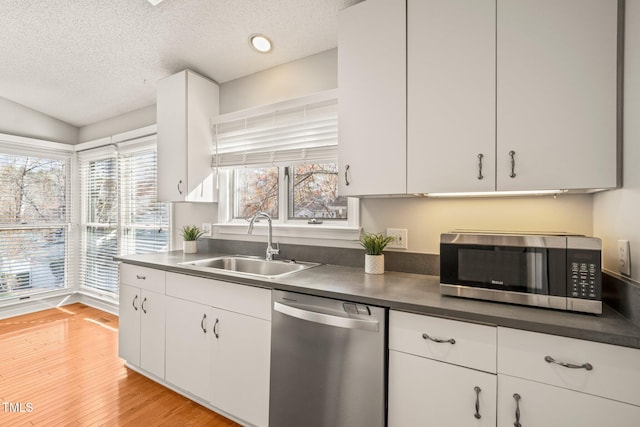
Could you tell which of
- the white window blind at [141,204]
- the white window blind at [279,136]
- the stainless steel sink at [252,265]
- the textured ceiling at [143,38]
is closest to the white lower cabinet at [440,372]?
the stainless steel sink at [252,265]

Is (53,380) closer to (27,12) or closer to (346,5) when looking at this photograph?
(27,12)

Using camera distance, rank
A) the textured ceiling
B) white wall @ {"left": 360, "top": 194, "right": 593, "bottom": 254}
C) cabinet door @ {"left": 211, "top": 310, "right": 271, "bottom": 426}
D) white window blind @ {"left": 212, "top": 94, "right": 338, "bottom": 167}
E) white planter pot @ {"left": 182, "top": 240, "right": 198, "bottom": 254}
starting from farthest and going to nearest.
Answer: white planter pot @ {"left": 182, "top": 240, "right": 198, "bottom": 254} → white window blind @ {"left": 212, "top": 94, "right": 338, "bottom": 167} → the textured ceiling → cabinet door @ {"left": 211, "top": 310, "right": 271, "bottom": 426} → white wall @ {"left": 360, "top": 194, "right": 593, "bottom": 254}

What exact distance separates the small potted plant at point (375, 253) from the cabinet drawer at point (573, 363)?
79 cm

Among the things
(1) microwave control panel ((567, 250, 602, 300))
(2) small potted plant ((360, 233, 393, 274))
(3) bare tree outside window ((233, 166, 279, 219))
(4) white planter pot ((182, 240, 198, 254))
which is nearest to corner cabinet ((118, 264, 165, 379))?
(4) white planter pot ((182, 240, 198, 254))

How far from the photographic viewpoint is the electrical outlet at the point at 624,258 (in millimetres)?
1119

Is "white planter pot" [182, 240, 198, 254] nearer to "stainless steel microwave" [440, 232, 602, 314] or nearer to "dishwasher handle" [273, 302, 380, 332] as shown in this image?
"dishwasher handle" [273, 302, 380, 332]

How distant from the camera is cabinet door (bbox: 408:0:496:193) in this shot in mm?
1404

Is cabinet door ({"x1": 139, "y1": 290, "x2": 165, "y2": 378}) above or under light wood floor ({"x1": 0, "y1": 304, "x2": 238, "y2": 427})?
above

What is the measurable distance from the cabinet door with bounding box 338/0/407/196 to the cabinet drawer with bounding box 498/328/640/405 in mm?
830

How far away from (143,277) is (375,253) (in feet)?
5.68

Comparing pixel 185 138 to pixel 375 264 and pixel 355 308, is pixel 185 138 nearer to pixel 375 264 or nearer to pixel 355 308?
pixel 375 264

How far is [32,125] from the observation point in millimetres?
3844

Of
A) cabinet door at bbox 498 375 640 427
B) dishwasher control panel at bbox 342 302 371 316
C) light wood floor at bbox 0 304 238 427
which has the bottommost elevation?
light wood floor at bbox 0 304 238 427

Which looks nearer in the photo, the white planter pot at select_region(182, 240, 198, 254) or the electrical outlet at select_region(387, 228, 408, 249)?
the electrical outlet at select_region(387, 228, 408, 249)
